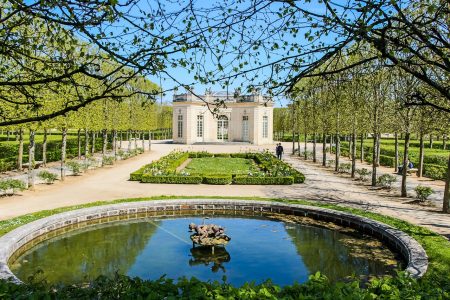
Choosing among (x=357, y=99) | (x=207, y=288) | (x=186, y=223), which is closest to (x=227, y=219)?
(x=186, y=223)

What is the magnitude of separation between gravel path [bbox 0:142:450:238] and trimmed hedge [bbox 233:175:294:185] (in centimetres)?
61

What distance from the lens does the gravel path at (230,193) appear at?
45.3ft

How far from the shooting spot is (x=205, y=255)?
10266 millimetres

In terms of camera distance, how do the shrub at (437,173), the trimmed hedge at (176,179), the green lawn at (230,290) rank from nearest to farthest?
the green lawn at (230,290)
the trimmed hedge at (176,179)
the shrub at (437,173)

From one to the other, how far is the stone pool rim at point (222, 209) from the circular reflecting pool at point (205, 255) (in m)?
0.36

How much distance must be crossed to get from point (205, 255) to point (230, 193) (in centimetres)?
744

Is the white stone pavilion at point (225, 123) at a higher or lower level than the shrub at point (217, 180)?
higher

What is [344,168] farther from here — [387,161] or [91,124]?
[91,124]

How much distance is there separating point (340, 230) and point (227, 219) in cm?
381

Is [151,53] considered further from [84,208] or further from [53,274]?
[84,208]

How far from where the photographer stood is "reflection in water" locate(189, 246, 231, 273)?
31.6ft

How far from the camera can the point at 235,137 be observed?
52344 millimetres

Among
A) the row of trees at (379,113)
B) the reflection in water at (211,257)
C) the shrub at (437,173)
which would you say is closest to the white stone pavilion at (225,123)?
the row of trees at (379,113)

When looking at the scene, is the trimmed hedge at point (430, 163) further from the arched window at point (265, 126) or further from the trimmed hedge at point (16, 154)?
the trimmed hedge at point (16, 154)
